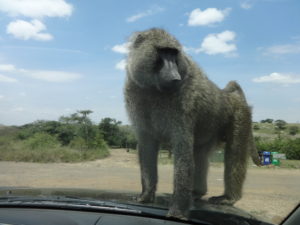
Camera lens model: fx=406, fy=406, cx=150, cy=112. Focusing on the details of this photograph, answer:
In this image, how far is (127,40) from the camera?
3.82m

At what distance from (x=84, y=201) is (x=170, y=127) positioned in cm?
131

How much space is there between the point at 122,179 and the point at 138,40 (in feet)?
17.3

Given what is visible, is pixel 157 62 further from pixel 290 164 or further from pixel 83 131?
pixel 290 164

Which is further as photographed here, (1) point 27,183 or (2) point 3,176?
(2) point 3,176

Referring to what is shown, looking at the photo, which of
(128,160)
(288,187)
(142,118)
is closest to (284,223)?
(142,118)

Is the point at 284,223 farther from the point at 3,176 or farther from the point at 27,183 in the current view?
the point at 3,176

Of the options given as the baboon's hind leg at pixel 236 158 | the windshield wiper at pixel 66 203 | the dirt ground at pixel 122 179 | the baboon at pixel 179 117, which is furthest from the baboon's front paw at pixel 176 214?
the dirt ground at pixel 122 179

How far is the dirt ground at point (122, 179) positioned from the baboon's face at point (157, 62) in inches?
88.7

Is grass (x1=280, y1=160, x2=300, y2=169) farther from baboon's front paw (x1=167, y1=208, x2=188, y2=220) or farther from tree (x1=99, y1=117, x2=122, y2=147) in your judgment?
baboon's front paw (x1=167, y1=208, x2=188, y2=220)

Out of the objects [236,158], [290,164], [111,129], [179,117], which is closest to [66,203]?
[179,117]

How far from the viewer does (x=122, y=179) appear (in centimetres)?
842

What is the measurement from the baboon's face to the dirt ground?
7.39ft


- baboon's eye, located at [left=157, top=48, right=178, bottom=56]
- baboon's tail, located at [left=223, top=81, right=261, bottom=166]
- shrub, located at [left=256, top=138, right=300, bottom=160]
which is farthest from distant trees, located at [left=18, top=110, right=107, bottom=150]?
baboon's eye, located at [left=157, top=48, right=178, bottom=56]

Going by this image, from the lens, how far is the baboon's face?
10.2 ft
